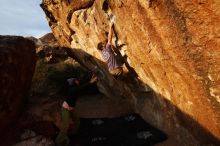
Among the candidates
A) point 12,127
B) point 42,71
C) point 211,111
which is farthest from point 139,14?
point 42,71

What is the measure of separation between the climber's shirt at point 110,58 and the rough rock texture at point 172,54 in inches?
14.5

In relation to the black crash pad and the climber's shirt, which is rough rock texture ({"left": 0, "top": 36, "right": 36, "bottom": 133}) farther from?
the climber's shirt

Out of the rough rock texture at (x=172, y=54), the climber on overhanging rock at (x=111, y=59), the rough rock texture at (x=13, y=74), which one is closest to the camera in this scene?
the rough rock texture at (x=172, y=54)

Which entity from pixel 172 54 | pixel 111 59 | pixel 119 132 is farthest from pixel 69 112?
pixel 172 54

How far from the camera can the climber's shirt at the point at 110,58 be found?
37.7 feet

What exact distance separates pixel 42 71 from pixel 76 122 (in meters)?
8.15

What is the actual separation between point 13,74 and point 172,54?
6.57 metres

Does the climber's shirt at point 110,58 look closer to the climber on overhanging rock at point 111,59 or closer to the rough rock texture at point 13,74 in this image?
the climber on overhanging rock at point 111,59

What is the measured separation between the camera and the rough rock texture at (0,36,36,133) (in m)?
12.3

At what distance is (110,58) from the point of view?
1155 centimetres

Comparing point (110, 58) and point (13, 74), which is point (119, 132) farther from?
point (13, 74)

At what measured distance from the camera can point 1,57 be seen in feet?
40.6

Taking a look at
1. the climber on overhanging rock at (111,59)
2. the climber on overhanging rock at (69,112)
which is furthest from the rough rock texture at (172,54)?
the climber on overhanging rock at (69,112)

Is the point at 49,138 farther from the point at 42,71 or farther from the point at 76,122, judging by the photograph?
the point at 42,71
